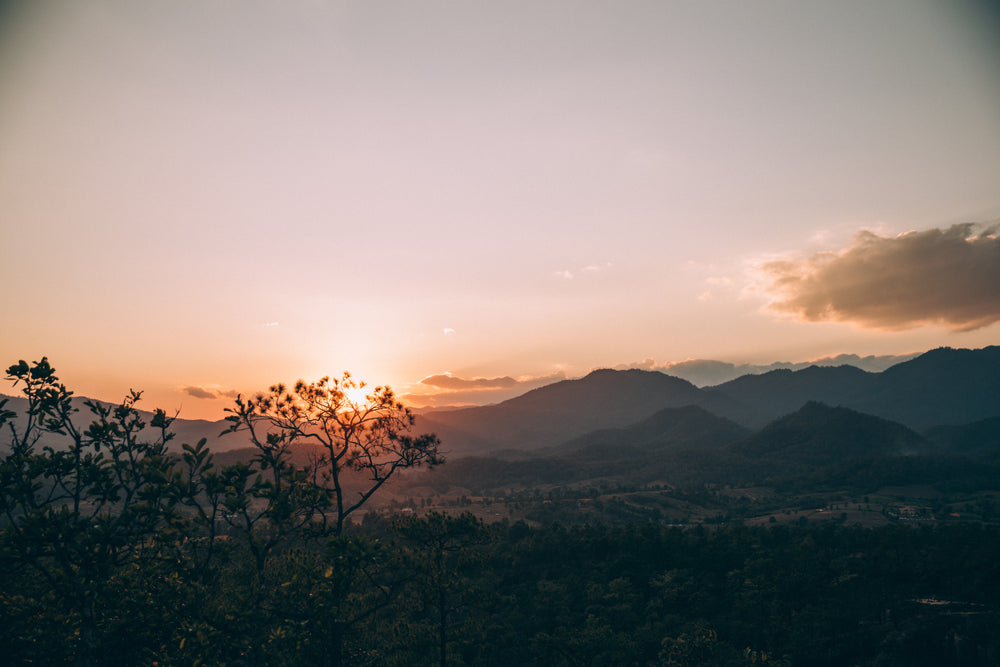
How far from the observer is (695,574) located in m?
68.8

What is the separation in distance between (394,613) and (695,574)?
41.4 metres

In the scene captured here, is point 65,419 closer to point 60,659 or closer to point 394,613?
point 60,659

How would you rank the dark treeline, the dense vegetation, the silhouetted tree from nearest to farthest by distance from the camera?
the dense vegetation < the dark treeline < the silhouetted tree

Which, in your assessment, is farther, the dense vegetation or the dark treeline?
the dark treeline

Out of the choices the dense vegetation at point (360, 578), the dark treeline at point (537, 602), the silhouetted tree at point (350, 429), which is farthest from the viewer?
the silhouetted tree at point (350, 429)

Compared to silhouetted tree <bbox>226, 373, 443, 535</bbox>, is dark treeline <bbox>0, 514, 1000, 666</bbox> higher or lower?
lower

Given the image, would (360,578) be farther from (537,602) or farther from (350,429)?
(537,602)

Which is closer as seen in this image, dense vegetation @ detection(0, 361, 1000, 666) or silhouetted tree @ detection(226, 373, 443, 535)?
dense vegetation @ detection(0, 361, 1000, 666)

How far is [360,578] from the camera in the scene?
21047 millimetres

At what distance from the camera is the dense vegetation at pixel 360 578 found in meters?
14.6

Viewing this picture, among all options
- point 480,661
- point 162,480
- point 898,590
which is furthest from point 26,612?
point 898,590

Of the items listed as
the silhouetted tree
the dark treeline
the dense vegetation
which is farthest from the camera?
the silhouetted tree

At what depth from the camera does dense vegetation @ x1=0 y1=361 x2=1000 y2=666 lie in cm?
1456

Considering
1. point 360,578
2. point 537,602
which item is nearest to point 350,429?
point 360,578
